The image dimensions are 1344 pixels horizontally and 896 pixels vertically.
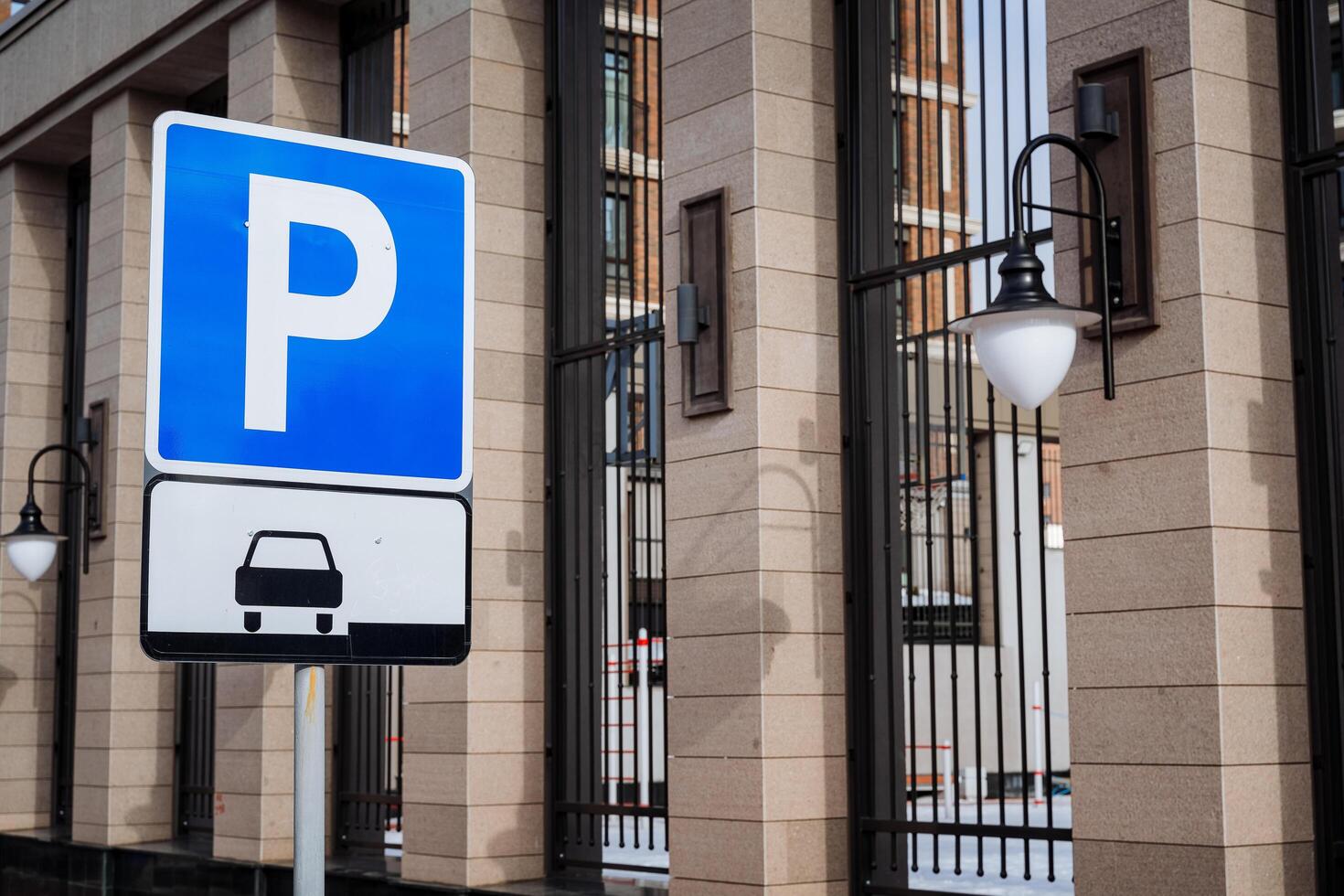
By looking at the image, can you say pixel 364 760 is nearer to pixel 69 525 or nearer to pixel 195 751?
pixel 195 751

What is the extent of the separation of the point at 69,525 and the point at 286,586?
16389 millimetres

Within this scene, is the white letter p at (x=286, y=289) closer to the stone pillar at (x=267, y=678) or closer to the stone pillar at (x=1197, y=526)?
the stone pillar at (x=1197, y=526)

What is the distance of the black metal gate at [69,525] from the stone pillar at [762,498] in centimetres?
1014

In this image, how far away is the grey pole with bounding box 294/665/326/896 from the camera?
3.22 meters

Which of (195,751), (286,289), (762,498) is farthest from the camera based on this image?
(195,751)

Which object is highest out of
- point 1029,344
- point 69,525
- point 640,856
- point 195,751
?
point 69,525

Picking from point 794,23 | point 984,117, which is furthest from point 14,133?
point 984,117

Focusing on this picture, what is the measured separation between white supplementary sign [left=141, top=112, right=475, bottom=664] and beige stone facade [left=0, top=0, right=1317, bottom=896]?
173 inches

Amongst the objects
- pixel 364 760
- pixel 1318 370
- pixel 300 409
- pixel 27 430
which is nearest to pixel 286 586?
pixel 300 409

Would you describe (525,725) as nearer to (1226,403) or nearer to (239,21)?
(1226,403)

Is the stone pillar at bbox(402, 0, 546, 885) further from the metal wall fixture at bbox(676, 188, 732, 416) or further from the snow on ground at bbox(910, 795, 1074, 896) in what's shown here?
the snow on ground at bbox(910, 795, 1074, 896)

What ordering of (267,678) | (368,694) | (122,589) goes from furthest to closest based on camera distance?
(122,589) → (267,678) → (368,694)

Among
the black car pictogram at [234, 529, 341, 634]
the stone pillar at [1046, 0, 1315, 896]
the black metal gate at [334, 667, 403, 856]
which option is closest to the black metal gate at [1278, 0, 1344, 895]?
the stone pillar at [1046, 0, 1315, 896]

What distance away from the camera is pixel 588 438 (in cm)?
1212
